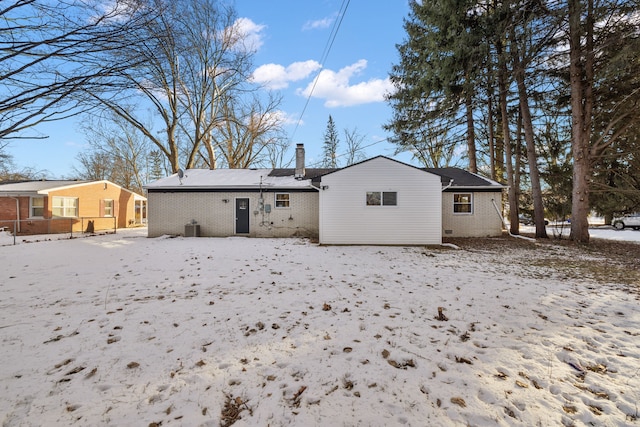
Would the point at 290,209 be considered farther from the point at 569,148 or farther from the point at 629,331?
the point at 569,148

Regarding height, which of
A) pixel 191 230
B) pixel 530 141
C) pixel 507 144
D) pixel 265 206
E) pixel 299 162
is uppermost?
pixel 507 144

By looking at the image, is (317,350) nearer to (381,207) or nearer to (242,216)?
(381,207)

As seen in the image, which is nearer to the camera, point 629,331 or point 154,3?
point 154,3

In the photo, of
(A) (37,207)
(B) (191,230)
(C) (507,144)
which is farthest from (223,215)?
(C) (507,144)

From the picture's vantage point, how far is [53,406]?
2115 millimetres

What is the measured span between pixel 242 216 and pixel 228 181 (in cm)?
224

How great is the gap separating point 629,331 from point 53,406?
6.45m

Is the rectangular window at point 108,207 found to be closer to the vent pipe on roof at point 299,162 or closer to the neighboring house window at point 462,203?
the vent pipe on roof at point 299,162

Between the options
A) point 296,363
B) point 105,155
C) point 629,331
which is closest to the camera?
point 296,363

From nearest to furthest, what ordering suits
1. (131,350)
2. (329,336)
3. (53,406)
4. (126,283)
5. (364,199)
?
(53,406) < (131,350) < (329,336) < (126,283) < (364,199)

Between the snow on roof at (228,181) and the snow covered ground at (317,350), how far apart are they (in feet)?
28.1

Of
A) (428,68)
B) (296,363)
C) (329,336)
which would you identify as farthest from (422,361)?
(428,68)

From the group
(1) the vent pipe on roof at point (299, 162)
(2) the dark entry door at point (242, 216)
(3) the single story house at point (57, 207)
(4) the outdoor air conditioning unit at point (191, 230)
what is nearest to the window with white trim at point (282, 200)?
(1) the vent pipe on roof at point (299, 162)

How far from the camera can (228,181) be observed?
14938 mm
